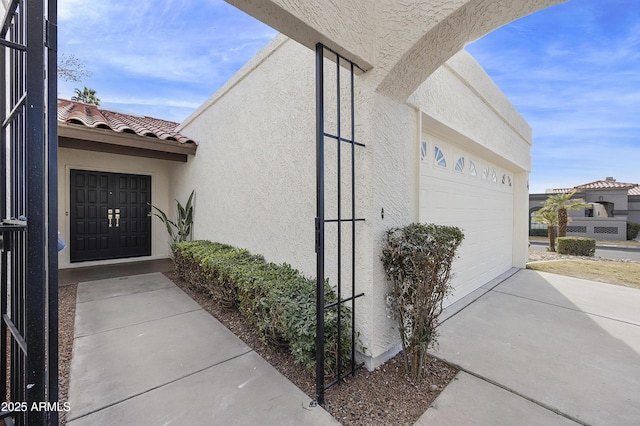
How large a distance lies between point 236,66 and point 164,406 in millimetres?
5064

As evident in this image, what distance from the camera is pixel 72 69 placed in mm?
6836

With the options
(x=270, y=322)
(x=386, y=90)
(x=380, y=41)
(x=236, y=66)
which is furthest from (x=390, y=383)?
(x=236, y=66)

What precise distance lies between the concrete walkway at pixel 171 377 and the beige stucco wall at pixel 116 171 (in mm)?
3810

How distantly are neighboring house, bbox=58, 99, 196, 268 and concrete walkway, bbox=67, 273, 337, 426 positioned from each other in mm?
3579

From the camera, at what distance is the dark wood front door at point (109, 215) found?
651 centimetres

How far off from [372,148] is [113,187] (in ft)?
24.6

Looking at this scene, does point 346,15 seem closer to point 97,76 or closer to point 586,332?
point 586,332

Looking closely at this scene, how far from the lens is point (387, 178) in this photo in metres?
2.61

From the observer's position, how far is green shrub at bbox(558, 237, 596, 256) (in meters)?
9.88

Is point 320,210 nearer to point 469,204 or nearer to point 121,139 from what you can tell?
point 469,204

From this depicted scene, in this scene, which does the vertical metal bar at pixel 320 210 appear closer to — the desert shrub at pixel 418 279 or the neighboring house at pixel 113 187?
the desert shrub at pixel 418 279

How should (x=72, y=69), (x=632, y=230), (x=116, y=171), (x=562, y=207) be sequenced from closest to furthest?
(x=72, y=69) < (x=116, y=171) < (x=562, y=207) < (x=632, y=230)

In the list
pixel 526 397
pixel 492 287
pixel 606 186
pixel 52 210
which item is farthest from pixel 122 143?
pixel 606 186

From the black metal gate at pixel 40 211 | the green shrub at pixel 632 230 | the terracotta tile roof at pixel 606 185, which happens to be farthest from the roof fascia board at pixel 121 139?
the terracotta tile roof at pixel 606 185
